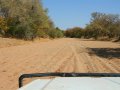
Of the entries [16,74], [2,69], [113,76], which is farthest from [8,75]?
[113,76]

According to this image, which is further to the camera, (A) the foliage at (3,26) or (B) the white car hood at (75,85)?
(A) the foliage at (3,26)

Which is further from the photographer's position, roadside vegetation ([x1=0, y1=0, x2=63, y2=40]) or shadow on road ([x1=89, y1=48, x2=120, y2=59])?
roadside vegetation ([x1=0, y1=0, x2=63, y2=40])

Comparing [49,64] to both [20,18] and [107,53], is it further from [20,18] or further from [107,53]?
[20,18]

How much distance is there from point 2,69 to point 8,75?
207 cm

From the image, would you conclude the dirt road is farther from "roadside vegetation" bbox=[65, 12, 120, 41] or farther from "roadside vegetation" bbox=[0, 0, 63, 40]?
"roadside vegetation" bbox=[65, 12, 120, 41]

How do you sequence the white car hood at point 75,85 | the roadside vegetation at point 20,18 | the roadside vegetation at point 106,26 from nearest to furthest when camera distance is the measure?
the white car hood at point 75,85, the roadside vegetation at point 20,18, the roadside vegetation at point 106,26

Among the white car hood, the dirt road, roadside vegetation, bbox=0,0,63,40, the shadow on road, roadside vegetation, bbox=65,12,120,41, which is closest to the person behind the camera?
the white car hood

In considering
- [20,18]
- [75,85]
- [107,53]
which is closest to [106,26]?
[20,18]

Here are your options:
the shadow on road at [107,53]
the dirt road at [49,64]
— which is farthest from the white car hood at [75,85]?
the shadow on road at [107,53]

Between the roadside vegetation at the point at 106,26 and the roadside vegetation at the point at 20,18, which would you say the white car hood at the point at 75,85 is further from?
the roadside vegetation at the point at 106,26

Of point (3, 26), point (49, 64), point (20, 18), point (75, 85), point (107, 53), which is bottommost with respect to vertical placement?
point (107, 53)

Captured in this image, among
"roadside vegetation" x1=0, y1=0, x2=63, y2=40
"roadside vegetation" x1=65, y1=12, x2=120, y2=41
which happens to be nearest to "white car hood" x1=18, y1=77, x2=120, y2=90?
"roadside vegetation" x1=0, y1=0, x2=63, y2=40

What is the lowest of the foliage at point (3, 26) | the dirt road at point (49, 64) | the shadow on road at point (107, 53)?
the shadow on road at point (107, 53)

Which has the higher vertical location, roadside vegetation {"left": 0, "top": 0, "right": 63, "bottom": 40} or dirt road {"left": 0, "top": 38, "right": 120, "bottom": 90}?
roadside vegetation {"left": 0, "top": 0, "right": 63, "bottom": 40}
